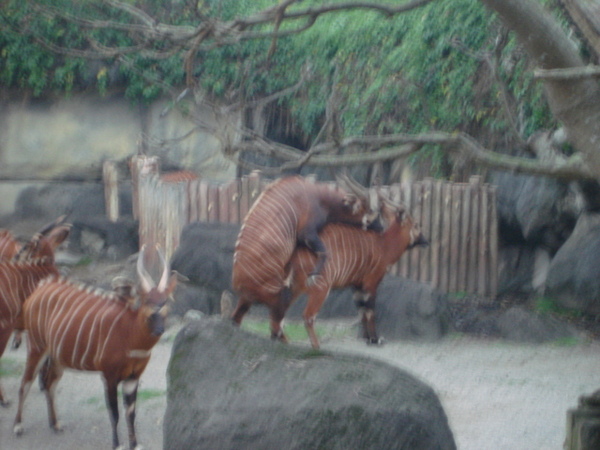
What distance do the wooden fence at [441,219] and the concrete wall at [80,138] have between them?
18.7 ft

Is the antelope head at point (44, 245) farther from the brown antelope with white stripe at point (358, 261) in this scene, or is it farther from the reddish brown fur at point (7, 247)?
the brown antelope with white stripe at point (358, 261)

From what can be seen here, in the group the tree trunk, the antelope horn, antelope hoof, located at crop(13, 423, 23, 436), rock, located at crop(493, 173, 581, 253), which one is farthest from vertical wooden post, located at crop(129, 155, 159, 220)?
the tree trunk

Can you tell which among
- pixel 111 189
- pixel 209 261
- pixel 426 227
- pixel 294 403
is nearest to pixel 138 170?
pixel 111 189

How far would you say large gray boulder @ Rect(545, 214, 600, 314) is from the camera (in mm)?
8336

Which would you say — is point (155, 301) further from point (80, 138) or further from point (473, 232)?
point (80, 138)

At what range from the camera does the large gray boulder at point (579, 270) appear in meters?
8.34

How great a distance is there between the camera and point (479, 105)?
33.0 feet

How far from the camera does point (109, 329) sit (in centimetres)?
487

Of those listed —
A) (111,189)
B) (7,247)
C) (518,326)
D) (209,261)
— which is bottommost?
(111,189)

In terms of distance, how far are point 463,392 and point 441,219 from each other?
343 cm

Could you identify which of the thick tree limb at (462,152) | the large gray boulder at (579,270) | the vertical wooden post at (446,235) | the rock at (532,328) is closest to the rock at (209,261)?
the vertical wooden post at (446,235)

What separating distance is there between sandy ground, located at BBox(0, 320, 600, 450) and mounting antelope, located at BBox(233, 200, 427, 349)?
503 mm

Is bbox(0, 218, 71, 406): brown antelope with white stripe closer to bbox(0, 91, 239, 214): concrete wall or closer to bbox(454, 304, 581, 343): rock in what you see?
bbox(454, 304, 581, 343): rock

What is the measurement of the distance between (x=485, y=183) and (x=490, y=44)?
5.44ft
